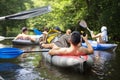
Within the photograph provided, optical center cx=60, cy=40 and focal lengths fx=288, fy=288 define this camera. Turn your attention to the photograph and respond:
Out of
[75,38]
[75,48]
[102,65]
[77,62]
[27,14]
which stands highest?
[27,14]

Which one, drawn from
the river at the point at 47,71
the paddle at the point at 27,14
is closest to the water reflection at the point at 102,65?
the river at the point at 47,71

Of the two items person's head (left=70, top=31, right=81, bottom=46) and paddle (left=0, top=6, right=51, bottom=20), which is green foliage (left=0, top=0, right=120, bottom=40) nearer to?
paddle (left=0, top=6, right=51, bottom=20)

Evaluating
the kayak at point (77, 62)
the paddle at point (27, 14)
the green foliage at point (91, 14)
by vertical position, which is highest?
the green foliage at point (91, 14)

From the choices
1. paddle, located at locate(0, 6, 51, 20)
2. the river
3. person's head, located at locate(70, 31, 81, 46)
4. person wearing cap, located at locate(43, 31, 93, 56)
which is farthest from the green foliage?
person's head, located at locate(70, 31, 81, 46)

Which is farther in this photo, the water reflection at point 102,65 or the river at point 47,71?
the water reflection at point 102,65

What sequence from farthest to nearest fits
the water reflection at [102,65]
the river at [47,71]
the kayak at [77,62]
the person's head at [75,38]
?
the water reflection at [102,65]
the river at [47,71]
the kayak at [77,62]
the person's head at [75,38]

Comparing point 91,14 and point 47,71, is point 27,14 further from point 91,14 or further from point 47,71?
point 91,14

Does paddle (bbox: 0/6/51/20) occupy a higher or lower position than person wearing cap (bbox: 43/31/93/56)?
higher

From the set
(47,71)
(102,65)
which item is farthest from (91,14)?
(47,71)

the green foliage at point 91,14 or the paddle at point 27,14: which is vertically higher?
the green foliage at point 91,14

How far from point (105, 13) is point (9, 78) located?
13.1 meters

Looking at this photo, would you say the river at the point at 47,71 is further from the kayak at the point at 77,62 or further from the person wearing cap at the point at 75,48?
the person wearing cap at the point at 75,48

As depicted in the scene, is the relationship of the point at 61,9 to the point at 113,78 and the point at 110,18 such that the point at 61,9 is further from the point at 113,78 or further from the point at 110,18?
the point at 113,78

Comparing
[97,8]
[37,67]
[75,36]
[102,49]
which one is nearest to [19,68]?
[37,67]
